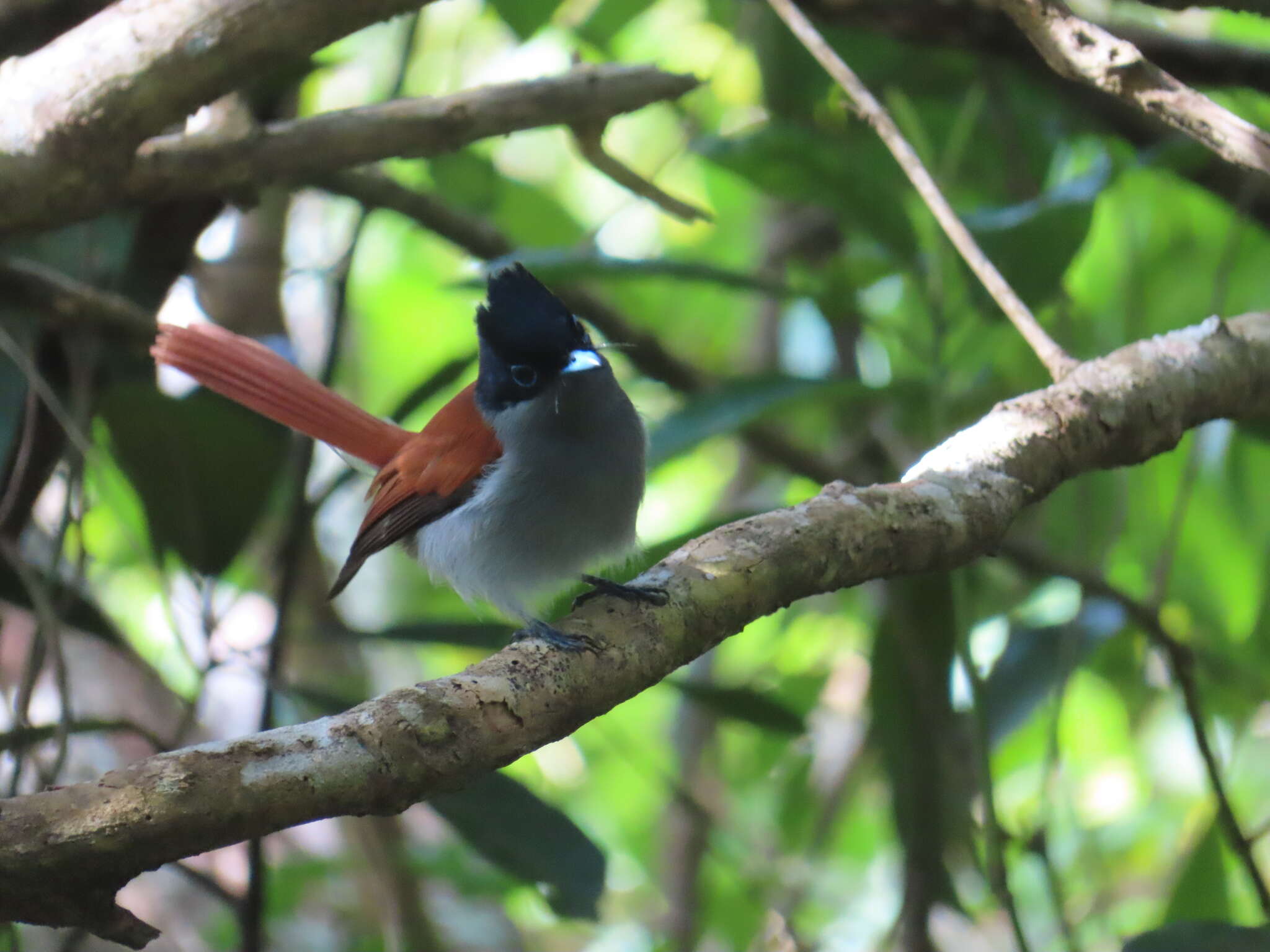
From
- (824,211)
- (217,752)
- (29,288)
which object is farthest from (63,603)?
(824,211)

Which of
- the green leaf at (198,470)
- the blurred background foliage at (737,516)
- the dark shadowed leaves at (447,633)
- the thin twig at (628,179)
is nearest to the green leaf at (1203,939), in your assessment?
the blurred background foliage at (737,516)

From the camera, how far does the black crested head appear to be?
7.13ft

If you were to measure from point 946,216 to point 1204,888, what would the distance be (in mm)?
1549

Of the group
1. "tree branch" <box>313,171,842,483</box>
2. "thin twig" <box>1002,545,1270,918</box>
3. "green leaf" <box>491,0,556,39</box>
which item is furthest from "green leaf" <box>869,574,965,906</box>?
"green leaf" <box>491,0,556,39</box>

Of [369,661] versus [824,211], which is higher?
[824,211]

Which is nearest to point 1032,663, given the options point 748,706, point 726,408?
point 748,706

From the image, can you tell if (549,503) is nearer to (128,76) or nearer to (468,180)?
(128,76)

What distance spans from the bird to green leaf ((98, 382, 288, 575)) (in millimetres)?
209

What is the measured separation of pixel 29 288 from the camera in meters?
2.30

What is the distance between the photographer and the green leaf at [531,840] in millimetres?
2059

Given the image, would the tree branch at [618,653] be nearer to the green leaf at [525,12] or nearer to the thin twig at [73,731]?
the thin twig at [73,731]

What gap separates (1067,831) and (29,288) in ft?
11.7

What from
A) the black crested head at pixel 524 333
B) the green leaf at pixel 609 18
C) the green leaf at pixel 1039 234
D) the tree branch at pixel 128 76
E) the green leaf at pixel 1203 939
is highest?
the green leaf at pixel 609 18

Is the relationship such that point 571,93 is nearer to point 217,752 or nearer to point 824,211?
point 217,752
